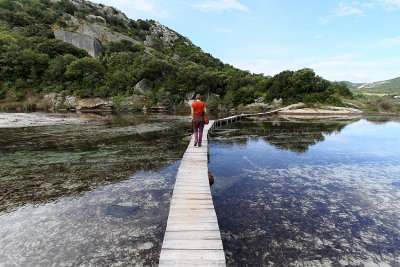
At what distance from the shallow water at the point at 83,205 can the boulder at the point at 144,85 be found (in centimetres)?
3990

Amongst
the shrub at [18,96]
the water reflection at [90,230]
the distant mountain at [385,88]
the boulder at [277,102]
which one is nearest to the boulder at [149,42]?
the shrub at [18,96]

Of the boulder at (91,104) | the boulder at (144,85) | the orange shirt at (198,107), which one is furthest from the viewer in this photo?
the boulder at (144,85)

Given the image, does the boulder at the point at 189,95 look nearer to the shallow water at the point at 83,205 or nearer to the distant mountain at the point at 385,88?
the shallow water at the point at 83,205

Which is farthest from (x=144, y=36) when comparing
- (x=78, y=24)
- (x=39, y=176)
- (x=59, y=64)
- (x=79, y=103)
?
(x=39, y=176)

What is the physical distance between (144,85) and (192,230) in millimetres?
49631

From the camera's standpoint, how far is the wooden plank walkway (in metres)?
2.71

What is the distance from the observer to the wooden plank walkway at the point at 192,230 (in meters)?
2.71

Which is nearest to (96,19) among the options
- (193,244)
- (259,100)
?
(259,100)

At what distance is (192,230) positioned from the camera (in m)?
3.39

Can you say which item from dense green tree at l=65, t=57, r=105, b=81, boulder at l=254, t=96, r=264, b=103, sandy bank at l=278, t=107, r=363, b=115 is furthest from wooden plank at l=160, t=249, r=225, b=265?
dense green tree at l=65, t=57, r=105, b=81

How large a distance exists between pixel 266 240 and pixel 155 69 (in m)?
50.4

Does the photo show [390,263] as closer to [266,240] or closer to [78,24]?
[266,240]

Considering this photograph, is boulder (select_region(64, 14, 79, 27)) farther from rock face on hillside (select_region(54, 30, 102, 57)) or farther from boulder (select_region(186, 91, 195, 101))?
boulder (select_region(186, 91, 195, 101))

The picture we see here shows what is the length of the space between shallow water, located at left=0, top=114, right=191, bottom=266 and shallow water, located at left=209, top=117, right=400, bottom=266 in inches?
71.6
